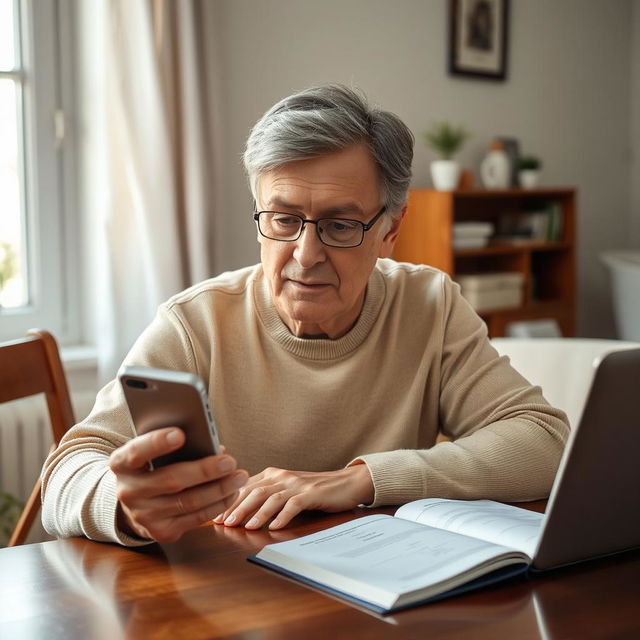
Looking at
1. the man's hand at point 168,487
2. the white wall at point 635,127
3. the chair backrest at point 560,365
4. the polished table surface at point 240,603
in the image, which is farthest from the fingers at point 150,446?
the white wall at point 635,127

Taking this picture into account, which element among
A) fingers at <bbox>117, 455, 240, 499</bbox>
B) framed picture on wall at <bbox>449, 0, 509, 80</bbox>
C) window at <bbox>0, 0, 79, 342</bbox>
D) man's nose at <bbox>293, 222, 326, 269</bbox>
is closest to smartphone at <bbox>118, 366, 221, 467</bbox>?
fingers at <bbox>117, 455, 240, 499</bbox>

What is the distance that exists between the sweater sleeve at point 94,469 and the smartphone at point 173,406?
181mm

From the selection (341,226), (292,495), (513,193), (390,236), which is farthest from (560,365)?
(513,193)

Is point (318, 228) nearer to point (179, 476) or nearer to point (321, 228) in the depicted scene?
point (321, 228)

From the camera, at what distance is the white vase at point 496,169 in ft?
13.3

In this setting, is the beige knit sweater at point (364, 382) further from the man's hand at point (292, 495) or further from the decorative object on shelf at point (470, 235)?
the decorative object on shelf at point (470, 235)

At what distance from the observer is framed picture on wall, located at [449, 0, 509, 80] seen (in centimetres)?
407

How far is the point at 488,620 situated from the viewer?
0.83m

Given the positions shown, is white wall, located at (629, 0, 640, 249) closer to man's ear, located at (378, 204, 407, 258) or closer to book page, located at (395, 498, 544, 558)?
man's ear, located at (378, 204, 407, 258)

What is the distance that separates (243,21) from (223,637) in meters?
2.98

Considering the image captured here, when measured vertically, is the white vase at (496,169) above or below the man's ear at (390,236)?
above

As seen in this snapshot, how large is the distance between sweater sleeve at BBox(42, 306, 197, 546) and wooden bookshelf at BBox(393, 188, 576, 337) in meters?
2.34

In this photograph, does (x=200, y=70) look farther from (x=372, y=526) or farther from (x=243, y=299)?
(x=372, y=526)

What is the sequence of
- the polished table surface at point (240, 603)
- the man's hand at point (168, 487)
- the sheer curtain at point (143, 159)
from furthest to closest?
the sheer curtain at point (143, 159) → the man's hand at point (168, 487) → the polished table surface at point (240, 603)
